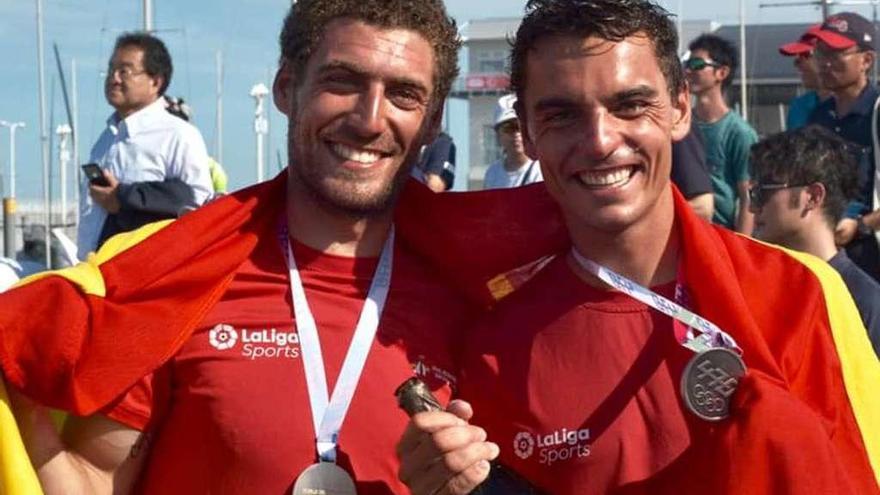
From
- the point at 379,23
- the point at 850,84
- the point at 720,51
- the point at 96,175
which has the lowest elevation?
the point at 96,175

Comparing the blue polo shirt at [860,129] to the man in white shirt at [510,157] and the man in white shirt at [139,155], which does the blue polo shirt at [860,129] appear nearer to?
the man in white shirt at [510,157]

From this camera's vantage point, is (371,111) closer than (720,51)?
Yes

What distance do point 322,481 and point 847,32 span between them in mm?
5094

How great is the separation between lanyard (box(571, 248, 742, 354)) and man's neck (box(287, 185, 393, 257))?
21.4 inches

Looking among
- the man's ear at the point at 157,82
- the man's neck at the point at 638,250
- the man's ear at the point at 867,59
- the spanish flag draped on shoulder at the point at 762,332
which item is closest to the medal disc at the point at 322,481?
the spanish flag draped on shoulder at the point at 762,332

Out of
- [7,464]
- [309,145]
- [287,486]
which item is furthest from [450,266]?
[7,464]

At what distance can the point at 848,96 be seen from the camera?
6.95 meters

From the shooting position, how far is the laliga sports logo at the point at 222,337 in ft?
10.1

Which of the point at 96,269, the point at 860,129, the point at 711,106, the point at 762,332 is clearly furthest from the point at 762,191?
the point at 96,269

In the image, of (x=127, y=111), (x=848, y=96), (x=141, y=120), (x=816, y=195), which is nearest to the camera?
(x=816, y=195)

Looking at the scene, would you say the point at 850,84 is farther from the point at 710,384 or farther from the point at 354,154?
the point at 710,384

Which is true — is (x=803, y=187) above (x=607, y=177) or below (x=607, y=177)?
below

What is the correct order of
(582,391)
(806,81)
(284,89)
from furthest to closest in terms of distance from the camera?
(806,81), (284,89), (582,391)

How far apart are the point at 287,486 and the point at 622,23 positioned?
124cm
